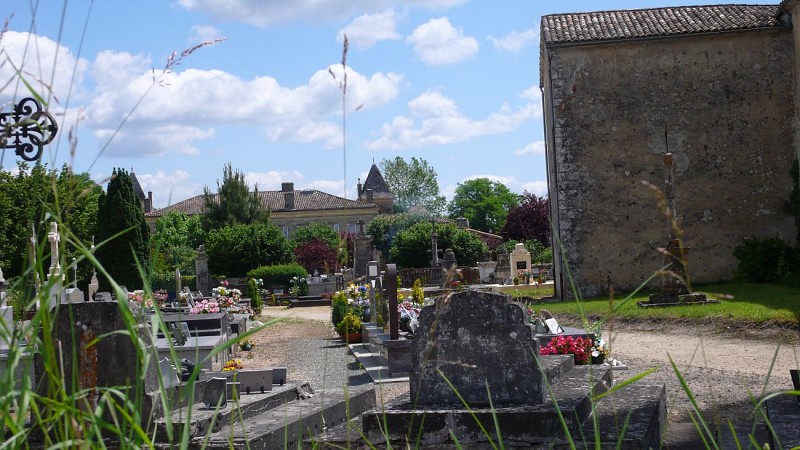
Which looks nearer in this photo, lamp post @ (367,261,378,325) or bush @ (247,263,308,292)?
lamp post @ (367,261,378,325)

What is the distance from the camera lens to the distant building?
83.9 meters

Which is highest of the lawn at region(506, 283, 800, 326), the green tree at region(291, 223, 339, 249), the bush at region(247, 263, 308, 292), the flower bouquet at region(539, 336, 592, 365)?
the green tree at region(291, 223, 339, 249)

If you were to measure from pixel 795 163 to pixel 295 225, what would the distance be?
195 ft

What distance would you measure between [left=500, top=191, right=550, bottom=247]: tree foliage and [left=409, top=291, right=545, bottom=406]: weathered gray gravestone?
158 ft

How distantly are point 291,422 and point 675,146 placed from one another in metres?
19.8

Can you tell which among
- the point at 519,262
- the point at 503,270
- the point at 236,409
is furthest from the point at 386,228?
the point at 236,409

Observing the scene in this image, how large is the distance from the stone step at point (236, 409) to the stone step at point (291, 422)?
0.20ft

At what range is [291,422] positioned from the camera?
6.30m

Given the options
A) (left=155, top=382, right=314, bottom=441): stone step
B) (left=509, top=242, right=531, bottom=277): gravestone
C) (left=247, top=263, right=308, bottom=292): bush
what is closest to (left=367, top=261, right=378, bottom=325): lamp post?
(left=155, top=382, right=314, bottom=441): stone step

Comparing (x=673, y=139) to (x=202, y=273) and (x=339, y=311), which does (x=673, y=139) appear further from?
(x=202, y=273)

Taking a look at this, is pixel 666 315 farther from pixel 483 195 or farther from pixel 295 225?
pixel 483 195

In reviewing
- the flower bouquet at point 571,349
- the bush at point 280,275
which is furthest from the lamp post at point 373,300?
the bush at point 280,275

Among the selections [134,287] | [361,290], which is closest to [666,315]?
[361,290]

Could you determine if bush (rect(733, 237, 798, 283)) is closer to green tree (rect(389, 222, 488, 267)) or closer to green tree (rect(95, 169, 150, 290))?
green tree (rect(95, 169, 150, 290))
